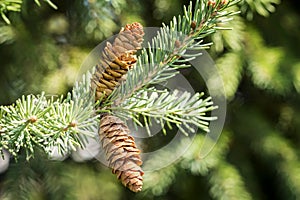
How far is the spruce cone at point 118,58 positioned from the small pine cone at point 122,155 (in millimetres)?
29

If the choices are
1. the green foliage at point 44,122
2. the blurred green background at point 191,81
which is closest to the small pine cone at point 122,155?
the green foliage at point 44,122

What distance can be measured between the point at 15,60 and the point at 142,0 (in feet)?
0.91

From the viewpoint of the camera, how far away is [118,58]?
0.37 metres

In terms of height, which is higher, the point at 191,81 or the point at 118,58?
the point at 118,58

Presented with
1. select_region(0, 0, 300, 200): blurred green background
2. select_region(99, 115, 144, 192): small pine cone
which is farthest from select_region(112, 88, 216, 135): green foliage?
select_region(0, 0, 300, 200): blurred green background

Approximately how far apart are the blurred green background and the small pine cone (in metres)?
0.49

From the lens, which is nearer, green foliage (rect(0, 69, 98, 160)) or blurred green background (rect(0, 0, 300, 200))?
green foliage (rect(0, 69, 98, 160))

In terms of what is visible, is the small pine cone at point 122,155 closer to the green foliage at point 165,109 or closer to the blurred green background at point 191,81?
the green foliage at point 165,109

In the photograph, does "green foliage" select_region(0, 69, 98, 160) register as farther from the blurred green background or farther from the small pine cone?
the blurred green background

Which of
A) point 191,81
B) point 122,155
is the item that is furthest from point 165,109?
point 191,81

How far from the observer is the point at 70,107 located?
37 cm

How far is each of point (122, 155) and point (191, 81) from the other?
2.24 feet

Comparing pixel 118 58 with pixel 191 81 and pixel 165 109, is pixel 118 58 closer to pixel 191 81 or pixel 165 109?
pixel 165 109

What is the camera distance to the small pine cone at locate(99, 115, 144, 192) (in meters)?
0.36
